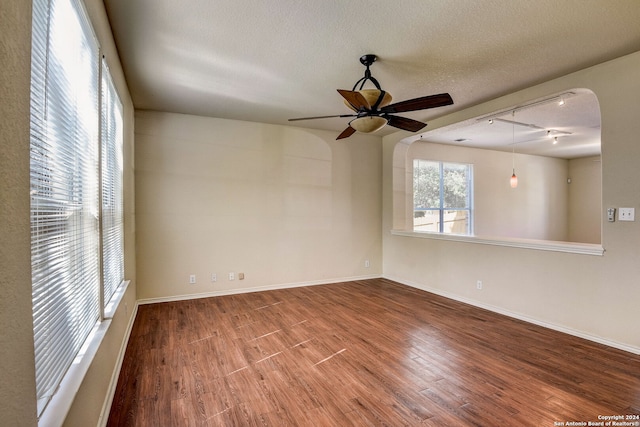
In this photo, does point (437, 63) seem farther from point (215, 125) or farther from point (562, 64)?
point (215, 125)

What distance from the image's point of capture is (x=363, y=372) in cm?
248

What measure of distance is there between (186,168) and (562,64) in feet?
14.9

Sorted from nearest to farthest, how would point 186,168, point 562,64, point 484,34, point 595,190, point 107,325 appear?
point 107,325
point 484,34
point 562,64
point 186,168
point 595,190

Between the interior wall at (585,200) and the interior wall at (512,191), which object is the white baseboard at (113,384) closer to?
the interior wall at (512,191)

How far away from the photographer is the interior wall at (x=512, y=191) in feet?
22.7

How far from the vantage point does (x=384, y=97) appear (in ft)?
8.62

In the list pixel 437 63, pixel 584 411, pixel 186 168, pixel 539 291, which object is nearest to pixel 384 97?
pixel 437 63

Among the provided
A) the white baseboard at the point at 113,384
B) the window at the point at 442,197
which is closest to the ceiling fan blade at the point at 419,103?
the white baseboard at the point at 113,384

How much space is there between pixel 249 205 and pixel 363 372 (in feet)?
10.2

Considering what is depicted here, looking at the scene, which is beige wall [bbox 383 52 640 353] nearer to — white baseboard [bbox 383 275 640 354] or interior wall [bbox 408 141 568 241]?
white baseboard [bbox 383 275 640 354]

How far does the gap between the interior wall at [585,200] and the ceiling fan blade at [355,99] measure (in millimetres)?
8516

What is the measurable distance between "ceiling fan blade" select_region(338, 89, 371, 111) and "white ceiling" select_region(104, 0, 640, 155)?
49 cm

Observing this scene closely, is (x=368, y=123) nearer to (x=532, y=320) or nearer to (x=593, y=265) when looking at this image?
(x=593, y=265)

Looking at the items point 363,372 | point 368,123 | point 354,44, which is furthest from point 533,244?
point 354,44
